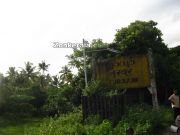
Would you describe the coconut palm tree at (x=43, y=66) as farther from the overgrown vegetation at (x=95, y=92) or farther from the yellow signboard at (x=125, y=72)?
the yellow signboard at (x=125, y=72)

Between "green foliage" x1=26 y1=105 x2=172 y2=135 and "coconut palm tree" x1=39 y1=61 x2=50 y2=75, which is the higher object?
"coconut palm tree" x1=39 y1=61 x2=50 y2=75

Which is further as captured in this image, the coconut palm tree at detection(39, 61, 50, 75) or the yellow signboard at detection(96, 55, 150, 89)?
the coconut palm tree at detection(39, 61, 50, 75)

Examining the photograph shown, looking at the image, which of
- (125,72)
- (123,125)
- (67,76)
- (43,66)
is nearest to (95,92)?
(125,72)

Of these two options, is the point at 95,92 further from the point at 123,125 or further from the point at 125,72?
the point at 123,125

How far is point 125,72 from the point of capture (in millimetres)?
20734

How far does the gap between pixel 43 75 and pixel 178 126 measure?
69967mm

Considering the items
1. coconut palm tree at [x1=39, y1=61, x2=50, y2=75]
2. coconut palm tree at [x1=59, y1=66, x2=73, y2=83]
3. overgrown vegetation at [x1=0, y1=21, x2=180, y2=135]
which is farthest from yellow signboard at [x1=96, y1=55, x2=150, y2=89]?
coconut palm tree at [x1=39, y1=61, x2=50, y2=75]

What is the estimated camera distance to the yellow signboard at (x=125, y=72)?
20.3 metres

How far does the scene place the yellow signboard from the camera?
20281 millimetres

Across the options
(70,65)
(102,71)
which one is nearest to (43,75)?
(70,65)

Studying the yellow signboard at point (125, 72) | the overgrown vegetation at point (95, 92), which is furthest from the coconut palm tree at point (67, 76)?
the yellow signboard at point (125, 72)

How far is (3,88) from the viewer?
49.0 metres

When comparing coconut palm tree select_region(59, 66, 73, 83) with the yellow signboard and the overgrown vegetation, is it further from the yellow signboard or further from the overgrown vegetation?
the yellow signboard

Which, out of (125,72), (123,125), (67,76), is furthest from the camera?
(67,76)
